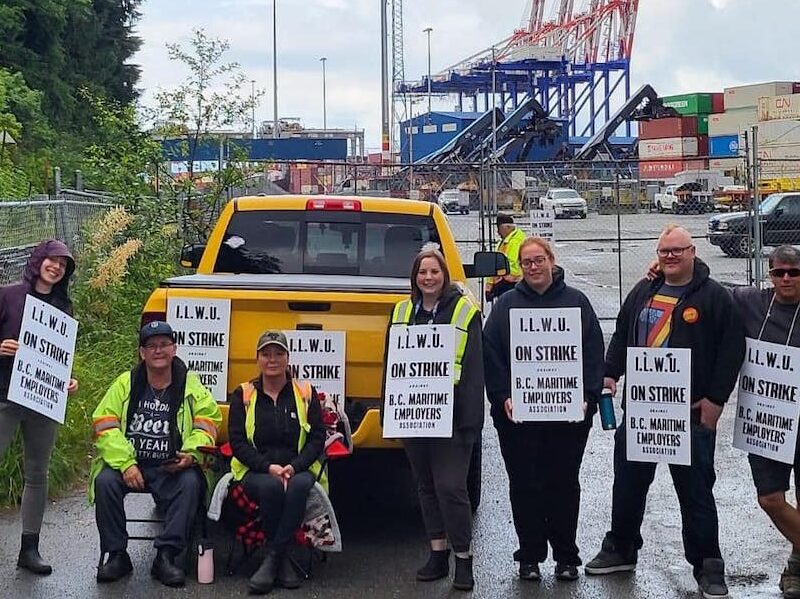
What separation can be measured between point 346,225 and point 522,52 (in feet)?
315

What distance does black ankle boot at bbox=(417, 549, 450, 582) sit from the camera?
6.07 metres

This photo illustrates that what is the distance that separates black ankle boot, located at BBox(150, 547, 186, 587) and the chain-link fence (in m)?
4.16

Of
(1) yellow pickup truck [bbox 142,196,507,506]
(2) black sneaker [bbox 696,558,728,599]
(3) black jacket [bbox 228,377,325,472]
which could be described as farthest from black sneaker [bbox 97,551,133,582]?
(2) black sneaker [bbox 696,558,728,599]

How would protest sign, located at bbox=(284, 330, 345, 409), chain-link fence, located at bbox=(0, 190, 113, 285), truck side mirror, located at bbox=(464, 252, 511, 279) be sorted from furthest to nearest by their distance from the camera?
chain-link fence, located at bbox=(0, 190, 113, 285), truck side mirror, located at bbox=(464, 252, 511, 279), protest sign, located at bbox=(284, 330, 345, 409)

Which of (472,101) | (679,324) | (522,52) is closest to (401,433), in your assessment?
(679,324)

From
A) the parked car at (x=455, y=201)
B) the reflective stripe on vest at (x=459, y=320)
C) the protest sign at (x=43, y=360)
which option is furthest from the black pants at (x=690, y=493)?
the parked car at (x=455, y=201)

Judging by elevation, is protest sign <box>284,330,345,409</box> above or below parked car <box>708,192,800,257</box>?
below

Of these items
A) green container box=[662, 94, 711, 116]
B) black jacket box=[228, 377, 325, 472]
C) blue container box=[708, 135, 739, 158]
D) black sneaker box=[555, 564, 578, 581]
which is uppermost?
green container box=[662, 94, 711, 116]

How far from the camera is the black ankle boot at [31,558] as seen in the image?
6215 millimetres

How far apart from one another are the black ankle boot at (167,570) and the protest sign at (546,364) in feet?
6.19

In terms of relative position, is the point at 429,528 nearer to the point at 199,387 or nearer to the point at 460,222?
the point at 199,387

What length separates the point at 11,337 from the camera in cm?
604

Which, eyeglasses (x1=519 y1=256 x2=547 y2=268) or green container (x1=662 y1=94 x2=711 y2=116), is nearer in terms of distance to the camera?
eyeglasses (x1=519 y1=256 x2=547 y2=268)

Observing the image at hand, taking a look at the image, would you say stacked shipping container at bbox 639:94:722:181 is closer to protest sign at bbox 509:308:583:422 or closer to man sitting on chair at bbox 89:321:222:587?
protest sign at bbox 509:308:583:422
